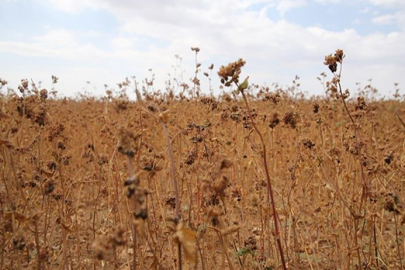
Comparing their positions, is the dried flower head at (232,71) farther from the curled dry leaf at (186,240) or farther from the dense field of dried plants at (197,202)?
the curled dry leaf at (186,240)

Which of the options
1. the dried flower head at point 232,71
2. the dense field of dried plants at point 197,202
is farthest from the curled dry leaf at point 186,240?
the dried flower head at point 232,71

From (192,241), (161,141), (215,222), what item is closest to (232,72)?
(215,222)

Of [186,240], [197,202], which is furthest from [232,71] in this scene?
[197,202]

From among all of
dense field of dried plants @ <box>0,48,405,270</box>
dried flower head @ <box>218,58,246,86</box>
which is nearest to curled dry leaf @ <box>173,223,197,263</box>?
dense field of dried plants @ <box>0,48,405,270</box>

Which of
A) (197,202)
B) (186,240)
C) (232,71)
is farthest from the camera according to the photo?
(197,202)

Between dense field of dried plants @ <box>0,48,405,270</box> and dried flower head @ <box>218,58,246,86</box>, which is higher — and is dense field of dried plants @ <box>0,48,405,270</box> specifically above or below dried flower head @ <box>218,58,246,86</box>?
below

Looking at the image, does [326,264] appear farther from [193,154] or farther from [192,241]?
[192,241]

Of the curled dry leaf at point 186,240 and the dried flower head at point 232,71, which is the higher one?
the dried flower head at point 232,71

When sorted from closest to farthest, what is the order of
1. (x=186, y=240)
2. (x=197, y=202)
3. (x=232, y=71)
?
(x=186, y=240), (x=232, y=71), (x=197, y=202)

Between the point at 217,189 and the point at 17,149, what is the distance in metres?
1.67

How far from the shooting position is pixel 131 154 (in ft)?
3.31

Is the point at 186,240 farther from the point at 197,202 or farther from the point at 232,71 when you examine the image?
the point at 197,202

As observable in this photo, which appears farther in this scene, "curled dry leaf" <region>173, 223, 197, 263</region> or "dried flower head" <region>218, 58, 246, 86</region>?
"dried flower head" <region>218, 58, 246, 86</region>

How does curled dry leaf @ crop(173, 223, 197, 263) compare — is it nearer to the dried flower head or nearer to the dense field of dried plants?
the dense field of dried plants
